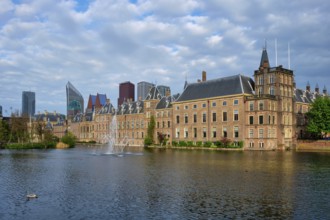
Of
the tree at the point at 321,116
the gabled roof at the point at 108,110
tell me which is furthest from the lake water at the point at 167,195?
the gabled roof at the point at 108,110

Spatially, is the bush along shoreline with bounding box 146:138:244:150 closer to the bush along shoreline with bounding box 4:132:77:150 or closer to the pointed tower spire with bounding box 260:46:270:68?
the pointed tower spire with bounding box 260:46:270:68

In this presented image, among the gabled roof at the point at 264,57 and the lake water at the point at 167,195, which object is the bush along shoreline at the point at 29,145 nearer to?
the lake water at the point at 167,195

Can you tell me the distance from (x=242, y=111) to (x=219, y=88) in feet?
31.2

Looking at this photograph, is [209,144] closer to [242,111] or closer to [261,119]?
[242,111]

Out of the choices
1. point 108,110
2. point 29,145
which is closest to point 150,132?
point 29,145

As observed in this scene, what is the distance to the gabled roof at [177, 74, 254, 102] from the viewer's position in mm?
80331

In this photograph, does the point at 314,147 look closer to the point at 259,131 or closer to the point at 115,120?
the point at 259,131

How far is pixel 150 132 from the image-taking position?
10412 centimetres

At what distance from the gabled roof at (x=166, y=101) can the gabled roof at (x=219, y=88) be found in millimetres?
6917

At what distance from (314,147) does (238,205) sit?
62065mm

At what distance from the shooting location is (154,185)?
26141 millimetres

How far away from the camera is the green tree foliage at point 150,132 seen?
4035 inches

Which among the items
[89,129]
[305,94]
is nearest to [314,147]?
[305,94]

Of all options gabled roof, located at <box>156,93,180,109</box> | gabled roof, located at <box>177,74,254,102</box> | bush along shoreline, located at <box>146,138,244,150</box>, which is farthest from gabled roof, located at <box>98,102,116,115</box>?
bush along shoreline, located at <box>146,138,244,150</box>
